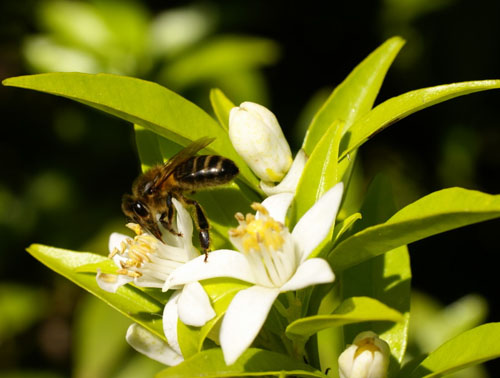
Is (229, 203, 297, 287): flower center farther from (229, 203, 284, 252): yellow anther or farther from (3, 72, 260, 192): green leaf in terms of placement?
(3, 72, 260, 192): green leaf

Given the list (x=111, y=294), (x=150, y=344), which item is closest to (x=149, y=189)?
(x=111, y=294)

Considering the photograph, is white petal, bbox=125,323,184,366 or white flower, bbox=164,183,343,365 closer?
white flower, bbox=164,183,343,365

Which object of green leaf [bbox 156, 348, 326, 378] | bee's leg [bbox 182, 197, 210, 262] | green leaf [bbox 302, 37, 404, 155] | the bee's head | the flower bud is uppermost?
green leaf [bbox 302, 37, 404, 155]

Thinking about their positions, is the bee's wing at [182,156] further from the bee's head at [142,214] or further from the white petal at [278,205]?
the white petal at [278,205]

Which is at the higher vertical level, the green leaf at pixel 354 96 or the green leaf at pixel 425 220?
the green leaf at pixel 354 96

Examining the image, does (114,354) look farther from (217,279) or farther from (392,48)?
(392,48)

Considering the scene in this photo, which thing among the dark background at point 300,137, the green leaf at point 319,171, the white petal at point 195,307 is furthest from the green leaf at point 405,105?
the dark background at point 300,137

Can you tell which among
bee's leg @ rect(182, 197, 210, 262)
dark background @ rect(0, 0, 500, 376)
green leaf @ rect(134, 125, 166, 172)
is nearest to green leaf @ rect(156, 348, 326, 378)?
bee's leg @ rect(182, 197, 210, 262)
